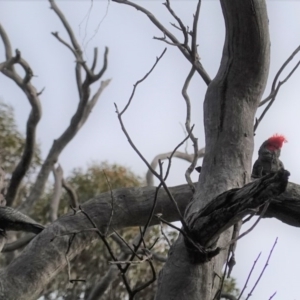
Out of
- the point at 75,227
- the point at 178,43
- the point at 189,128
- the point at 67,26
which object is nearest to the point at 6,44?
the point at 67,26

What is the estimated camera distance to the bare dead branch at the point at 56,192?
5.86 metres

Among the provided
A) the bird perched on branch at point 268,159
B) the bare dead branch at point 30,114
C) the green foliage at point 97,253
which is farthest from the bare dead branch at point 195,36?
the green foliage at point 97,253

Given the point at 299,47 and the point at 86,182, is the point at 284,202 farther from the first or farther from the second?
the point at 86,182

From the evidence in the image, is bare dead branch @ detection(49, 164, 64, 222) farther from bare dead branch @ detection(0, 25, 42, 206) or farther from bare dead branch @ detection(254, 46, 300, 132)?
bare dead branch @ detection(254, 46, 300, 132)

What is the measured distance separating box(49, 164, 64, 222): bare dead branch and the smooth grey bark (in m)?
3.88

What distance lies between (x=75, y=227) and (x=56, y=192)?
3.50 m

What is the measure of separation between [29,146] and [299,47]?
11.4 ft

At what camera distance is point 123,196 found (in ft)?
8.64

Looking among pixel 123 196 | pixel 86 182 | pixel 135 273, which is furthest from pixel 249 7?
pixel 86 182

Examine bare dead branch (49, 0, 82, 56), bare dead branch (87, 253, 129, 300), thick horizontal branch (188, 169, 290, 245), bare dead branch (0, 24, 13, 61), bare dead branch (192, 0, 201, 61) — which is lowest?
thick horizontal branch (188, 169, 290, 245)

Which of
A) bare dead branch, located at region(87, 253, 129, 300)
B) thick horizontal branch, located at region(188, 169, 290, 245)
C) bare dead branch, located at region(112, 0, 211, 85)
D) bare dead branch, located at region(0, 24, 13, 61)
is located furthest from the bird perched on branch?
bare dead branch, located at region(0, 24, 13, 61)

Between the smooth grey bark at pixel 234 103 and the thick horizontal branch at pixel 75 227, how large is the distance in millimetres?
289

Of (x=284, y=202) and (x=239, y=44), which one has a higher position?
(x=239, y=44)

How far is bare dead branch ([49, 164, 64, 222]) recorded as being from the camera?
5.86m
